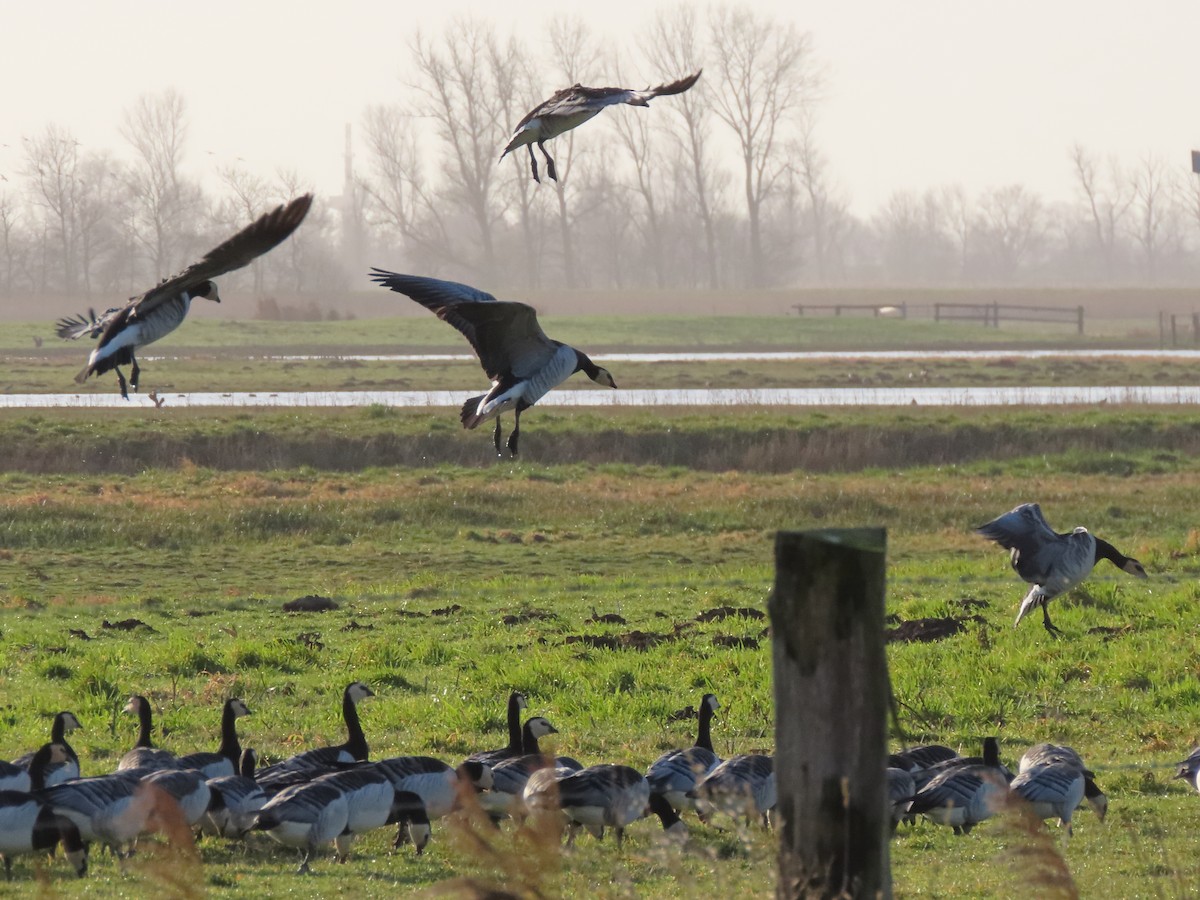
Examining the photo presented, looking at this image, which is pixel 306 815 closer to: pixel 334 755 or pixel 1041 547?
pixel 334 755

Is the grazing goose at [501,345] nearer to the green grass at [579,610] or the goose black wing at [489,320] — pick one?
the goose black wing at [489,320]

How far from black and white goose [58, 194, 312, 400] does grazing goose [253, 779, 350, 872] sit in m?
2.45

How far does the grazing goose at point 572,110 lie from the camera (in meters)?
9.80

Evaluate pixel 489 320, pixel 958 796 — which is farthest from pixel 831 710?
pixel 489 320

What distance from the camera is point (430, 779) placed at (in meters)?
9.44

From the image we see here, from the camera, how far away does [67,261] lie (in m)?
116

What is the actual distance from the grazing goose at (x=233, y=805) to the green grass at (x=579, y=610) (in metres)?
0.19

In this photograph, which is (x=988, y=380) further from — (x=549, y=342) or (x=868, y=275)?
(x=868, y=275)

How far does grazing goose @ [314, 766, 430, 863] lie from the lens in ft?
29.9

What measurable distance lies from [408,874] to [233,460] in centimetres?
2363

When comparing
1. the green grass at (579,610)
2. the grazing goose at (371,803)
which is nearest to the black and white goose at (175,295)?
the grazing goose at (371,803)

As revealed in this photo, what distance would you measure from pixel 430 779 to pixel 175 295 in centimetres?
324

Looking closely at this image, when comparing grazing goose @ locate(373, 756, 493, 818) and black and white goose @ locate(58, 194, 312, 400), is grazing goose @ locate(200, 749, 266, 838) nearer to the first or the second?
grazing goose @ locate(373, 756, 493, 818)

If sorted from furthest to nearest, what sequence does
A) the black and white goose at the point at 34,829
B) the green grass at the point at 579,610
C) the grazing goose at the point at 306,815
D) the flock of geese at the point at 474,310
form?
1. the green grass at the point at 579,610
2. the grazing goose at the point at 306,815
3. the black and white goose at the point at 34,829
4. the flock of geese at the point at 474,310
